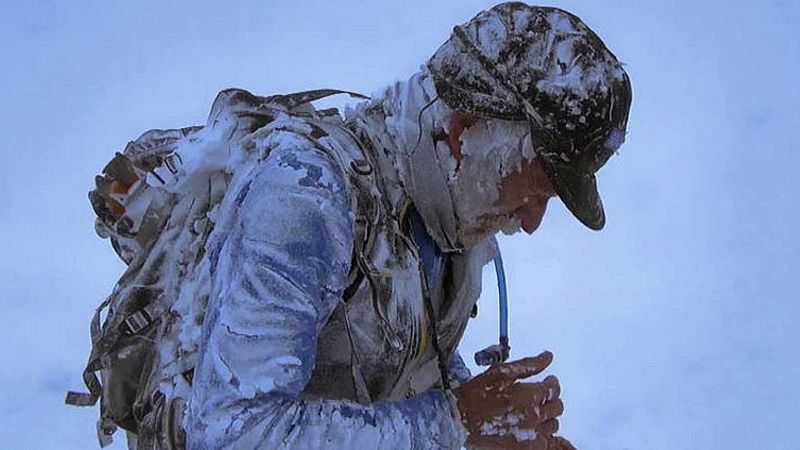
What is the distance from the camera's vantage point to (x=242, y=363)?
215 centimetres

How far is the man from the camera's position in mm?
2244

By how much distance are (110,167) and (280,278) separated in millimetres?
697

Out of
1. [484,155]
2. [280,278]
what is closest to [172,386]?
[280,278]

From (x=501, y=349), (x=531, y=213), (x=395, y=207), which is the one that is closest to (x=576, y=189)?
(x=531, y=213)

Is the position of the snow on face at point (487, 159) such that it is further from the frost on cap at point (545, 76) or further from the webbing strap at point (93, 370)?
the webbing strap at point (93, 370)

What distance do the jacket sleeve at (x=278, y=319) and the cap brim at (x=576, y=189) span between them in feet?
1.43

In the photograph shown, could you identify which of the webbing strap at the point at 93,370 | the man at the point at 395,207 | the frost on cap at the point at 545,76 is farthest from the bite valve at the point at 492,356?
the webbing strap at the point at 93,370

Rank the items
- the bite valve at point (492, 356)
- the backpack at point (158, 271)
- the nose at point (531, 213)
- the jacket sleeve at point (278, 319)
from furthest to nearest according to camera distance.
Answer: the bite valve at point (492, 356), the nose at point (531, 213), the backpack at point (158, 271), the jacket sleeve at point (278, 319)

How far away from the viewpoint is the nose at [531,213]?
2612 mm

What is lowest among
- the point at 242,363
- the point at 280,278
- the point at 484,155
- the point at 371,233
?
the point at 242,363

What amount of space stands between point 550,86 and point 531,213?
0.85 ft

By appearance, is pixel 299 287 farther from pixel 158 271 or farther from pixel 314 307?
pixel 158 271

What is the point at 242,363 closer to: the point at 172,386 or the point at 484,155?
the point at 172,386

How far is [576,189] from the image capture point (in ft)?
8.42
